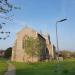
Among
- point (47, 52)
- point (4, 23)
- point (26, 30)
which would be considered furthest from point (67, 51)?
point (4, 23)

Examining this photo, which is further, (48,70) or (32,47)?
(32,47)

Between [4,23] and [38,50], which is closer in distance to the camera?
[4,23]

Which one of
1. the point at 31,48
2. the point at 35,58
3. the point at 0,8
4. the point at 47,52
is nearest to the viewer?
the point at 0,8

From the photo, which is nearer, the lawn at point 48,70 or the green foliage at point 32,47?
the lawn at point 48,70

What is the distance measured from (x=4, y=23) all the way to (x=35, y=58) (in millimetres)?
76434

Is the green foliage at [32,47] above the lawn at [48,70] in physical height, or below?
above

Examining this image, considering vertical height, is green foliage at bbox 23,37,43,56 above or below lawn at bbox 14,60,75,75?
above

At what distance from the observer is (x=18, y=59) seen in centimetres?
8975

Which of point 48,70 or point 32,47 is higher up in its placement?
point 32,47

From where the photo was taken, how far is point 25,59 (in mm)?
90062

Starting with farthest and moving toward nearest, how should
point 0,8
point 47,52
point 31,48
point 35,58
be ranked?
point 47,52 < point 35,58 < point 31,48 < point 0,8

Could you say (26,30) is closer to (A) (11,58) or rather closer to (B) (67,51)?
(A) (11,58)

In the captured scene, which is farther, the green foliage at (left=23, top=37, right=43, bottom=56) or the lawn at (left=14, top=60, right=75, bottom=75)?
the green foliage at (left=23, top=37, right=43, bottom=56)

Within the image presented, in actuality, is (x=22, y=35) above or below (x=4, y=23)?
above
